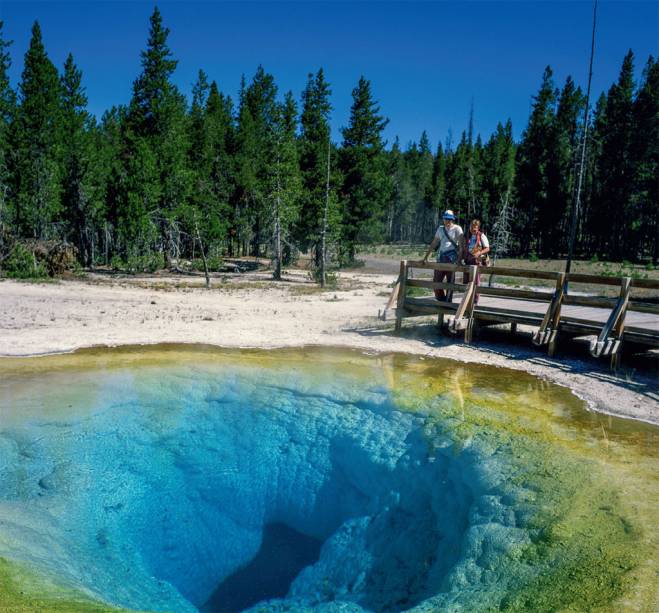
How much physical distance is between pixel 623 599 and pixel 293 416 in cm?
539

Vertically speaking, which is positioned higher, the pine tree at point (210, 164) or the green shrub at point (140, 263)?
the pine tree at point (210, 164)

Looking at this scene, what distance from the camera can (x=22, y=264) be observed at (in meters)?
25.8

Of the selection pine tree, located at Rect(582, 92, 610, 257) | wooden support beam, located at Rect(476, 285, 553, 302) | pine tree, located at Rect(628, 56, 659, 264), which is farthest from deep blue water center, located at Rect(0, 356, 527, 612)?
pine tree, located at Rect(582, 92, 610, 257)

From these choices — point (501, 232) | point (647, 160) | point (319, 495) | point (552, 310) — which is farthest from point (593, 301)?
point (647, 160)

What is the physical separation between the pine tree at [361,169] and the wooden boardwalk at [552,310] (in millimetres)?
24677

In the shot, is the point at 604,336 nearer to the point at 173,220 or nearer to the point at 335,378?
the point at 335,378

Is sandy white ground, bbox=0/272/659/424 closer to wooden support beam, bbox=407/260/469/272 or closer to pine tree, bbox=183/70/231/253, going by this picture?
wooden support beam, bbox=407/260/469/272

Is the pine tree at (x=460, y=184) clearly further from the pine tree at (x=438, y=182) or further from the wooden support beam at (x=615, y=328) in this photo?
the wooden support beam at (x=615, y=328)

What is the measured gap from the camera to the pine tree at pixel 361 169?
38.2 m

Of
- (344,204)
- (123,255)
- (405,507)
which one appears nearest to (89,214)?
(123,255)

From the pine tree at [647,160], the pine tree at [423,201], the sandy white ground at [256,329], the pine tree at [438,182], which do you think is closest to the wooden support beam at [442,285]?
the sandy white ground at [256,329]

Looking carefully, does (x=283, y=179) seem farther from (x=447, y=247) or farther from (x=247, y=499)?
(x=247, y=499)

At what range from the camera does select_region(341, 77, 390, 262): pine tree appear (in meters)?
38.2

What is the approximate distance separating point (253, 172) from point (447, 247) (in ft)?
109
